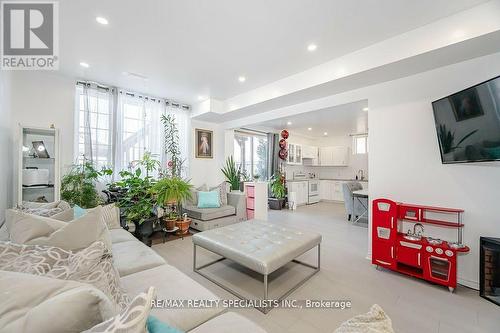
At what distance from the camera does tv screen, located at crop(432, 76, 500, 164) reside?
1873 millimetres

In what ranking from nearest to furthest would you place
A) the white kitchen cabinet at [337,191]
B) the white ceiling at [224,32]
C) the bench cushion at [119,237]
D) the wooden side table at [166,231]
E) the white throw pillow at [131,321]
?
the white throw pillow at [131,321] → the white ceiling at [224,32] → the bench cushion at [119,237] → the wooden side table at [166,231] → the white kitchen cabinet at [337,191]

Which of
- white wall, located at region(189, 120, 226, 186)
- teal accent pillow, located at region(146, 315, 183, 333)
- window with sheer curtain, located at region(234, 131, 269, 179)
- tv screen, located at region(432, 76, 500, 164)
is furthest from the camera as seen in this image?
window with sheer curtain, located at region(234, 131, 269, 179)

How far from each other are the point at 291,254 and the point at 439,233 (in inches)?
74.7

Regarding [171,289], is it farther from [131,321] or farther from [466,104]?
[466,104]

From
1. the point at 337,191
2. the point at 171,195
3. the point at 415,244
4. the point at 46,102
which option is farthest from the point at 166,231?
the point at 337,191

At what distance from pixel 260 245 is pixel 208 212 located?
1928 mm

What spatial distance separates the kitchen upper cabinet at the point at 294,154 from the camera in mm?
7147

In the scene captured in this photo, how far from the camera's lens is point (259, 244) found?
2.25 m

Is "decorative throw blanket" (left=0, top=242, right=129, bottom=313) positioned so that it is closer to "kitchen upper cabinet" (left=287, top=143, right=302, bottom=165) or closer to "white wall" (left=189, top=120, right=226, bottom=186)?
"white wall" (left=189, top=120, right=226, bottom=186)

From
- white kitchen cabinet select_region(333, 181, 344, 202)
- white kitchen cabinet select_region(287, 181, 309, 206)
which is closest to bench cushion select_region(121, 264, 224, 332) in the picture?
white kitchen cabinet select_region(287, 181, 309, 206)

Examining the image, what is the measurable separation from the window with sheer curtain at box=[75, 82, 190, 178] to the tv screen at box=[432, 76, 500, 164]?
4.70m

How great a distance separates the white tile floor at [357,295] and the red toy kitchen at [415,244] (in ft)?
0.43

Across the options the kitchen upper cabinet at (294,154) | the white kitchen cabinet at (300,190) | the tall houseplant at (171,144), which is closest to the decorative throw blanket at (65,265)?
the tall houseplant at (171,144)

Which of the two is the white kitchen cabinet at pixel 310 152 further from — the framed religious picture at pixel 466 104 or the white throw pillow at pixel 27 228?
the white throw pillow at pixel 27 228
